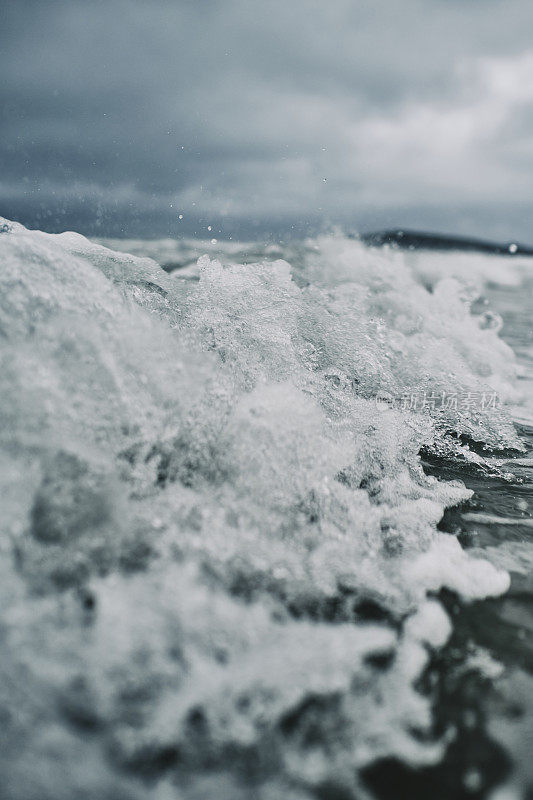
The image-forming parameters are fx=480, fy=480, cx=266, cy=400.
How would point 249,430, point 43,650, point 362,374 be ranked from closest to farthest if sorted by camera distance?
point 43,650, point 249,430, point 362,374

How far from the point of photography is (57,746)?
4.50ft

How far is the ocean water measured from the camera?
1.41 meters

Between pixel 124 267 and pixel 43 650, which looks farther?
pixel 124 267

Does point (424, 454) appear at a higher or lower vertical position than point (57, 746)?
higher

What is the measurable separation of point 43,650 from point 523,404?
4913 millimetres

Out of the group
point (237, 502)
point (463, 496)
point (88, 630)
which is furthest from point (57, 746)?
point (463, 496)

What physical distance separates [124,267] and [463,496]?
282cm

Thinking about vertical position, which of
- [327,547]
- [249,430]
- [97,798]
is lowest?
[97,798]

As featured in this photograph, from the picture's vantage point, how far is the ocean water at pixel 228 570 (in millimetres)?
1411

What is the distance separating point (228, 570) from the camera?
1.92 meters

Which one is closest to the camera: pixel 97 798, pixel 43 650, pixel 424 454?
pixel 97 798

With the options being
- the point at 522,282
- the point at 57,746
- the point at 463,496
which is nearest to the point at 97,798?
the point at 57,746

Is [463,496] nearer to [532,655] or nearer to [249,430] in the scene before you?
[532,655]

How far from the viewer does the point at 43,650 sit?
5.01ft
